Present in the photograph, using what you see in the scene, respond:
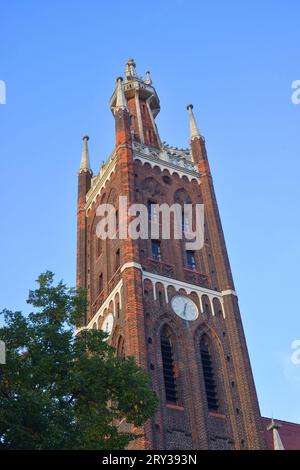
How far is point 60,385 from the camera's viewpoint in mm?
19891

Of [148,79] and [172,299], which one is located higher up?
[148,79]

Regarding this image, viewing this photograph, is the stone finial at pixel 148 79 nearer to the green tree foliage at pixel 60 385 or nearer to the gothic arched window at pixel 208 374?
the gothic arched window at pixel 208 374

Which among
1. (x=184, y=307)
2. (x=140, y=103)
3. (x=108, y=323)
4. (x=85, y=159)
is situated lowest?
(x=108, y=323)

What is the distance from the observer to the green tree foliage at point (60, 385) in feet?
59.6

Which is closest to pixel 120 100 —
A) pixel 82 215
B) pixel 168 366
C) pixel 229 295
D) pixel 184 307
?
pixel 82 215

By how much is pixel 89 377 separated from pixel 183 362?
15.5 meters

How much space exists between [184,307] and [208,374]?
3.85m

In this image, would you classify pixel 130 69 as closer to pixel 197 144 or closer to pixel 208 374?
pixel 197 144

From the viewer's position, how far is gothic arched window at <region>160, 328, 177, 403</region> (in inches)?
1330

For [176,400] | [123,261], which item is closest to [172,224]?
[123,261]

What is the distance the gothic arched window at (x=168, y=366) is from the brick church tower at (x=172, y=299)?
0.17 ft

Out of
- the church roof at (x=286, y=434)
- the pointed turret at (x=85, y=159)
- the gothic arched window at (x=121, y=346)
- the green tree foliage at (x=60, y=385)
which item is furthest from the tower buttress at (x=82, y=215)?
the green tree foliage at (x=60, y=385)

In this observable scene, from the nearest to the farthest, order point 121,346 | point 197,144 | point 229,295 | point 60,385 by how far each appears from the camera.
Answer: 1. point 60,385
2. point 121,346
3. point 229,295
4. point 197,144

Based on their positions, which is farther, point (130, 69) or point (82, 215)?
point (130, 69)
